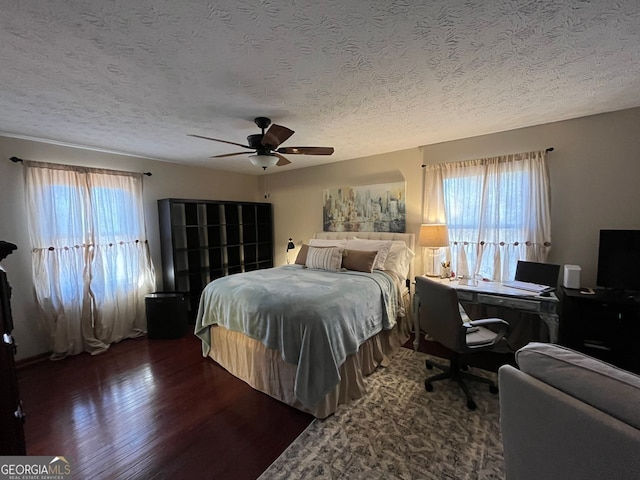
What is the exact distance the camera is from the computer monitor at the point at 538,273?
242 cm

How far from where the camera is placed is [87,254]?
3.09m

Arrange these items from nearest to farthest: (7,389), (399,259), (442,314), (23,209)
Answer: (7,389) < (442,314) < (23,209) < (399,259)

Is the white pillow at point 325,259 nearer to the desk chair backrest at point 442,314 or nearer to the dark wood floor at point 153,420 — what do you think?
the desk chair backrest at point 442,314

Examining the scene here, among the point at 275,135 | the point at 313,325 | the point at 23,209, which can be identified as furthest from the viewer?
the point at 23,209

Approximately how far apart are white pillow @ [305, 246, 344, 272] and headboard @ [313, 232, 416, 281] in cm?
66

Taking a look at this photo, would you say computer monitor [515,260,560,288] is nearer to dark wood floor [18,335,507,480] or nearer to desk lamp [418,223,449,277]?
desk lamp [418,223,449,277]

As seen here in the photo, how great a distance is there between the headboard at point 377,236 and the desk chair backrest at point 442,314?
1.25m

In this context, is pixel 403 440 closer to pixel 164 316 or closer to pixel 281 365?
pixel 281 365

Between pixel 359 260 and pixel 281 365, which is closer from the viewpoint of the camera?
pixel 281 365

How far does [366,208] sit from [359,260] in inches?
41.8

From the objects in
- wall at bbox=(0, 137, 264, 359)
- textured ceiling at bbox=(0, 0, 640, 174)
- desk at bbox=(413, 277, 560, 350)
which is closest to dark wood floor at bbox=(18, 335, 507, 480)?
wall at bbox=(0, 137, 264, 359)

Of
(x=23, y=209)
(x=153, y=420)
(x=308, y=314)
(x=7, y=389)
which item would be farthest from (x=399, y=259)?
(x=23, y=209)

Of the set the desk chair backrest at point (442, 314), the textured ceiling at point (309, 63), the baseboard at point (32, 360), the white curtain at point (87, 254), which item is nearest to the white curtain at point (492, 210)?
the textured ceiling at point (309, 63)

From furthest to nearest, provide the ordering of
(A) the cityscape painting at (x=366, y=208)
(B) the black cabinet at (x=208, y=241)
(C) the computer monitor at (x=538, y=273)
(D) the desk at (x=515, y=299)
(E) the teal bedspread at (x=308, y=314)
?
(B) the black cabinet at (x=208, y=241) < (A) the cityscape painting at (x=366, y=208) < (C) the computer monitor at (x=538, y=273) < (D) the desk at (x=515, y=299) < (E) the teal bedspread at (x=308, y=314)
